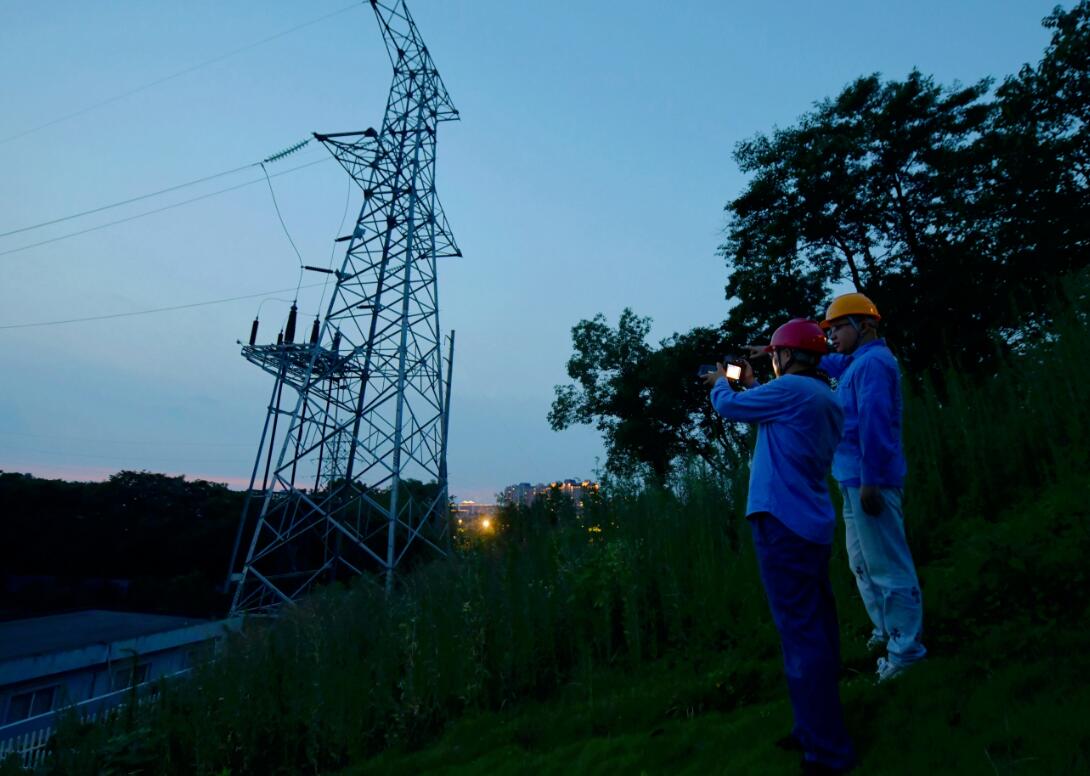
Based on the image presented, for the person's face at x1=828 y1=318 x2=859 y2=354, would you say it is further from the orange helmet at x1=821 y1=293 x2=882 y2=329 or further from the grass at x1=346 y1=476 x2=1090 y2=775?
the grass at x1=346 y1=476 x2=1090 y2=775

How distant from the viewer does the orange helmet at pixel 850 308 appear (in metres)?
3.67

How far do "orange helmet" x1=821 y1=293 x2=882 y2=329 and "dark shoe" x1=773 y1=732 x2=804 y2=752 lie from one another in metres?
2.30

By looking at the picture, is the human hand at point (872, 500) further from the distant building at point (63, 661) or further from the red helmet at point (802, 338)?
the distant building at point (63, 661)

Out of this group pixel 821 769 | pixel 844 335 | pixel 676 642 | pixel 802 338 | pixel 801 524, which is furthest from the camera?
pixel 676 642

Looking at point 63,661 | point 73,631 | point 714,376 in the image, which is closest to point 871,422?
point 714,376

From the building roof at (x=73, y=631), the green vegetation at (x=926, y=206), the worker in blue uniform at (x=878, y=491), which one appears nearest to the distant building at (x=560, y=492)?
the worker in blue uniform at (x=878, y=491)

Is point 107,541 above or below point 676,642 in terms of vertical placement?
above

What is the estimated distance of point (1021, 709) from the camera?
255cm

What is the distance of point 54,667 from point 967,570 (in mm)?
20061

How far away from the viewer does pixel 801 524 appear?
269cm

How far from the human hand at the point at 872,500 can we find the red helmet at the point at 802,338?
30.6 inches

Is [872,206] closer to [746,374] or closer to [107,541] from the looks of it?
[746,374]

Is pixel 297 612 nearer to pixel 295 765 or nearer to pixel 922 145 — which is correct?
pixel 295 765

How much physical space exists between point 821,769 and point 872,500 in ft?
4.33
